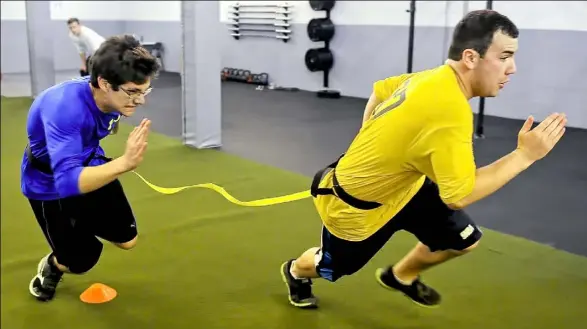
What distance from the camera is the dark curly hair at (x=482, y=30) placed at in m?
1.81

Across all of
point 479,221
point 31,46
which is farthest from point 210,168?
point 31,46

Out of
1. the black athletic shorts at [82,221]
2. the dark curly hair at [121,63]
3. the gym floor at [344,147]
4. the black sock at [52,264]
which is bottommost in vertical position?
the gym floor at [344,147]

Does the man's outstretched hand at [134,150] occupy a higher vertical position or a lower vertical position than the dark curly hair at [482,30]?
lower

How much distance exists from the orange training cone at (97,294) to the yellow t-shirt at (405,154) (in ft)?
3.63

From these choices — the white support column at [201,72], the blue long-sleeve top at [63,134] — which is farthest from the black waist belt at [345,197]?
the white support column at [201,72]

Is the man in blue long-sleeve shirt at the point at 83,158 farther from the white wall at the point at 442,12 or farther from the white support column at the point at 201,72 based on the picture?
the white wall at the point at 442,12

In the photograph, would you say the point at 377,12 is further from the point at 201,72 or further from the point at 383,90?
the point at 383,90

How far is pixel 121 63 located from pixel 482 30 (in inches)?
47.1

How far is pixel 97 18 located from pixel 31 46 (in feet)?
17.3

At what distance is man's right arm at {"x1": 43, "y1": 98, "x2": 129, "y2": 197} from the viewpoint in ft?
6.36

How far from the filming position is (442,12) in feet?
26.6

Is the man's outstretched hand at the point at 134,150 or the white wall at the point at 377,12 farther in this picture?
the white wall at the point at 377,12

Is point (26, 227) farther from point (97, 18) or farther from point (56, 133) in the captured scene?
point (97, 18)

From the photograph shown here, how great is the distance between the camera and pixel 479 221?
12.5 ft
